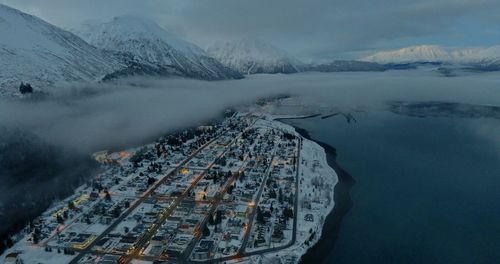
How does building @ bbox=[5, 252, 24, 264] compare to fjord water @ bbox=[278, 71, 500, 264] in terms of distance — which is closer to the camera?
building @ bbox=[5, 252, 24, 264]

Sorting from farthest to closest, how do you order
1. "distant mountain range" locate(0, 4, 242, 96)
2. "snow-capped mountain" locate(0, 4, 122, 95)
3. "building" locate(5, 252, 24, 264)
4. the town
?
"distant mountain range" locate(0, 4, 242, 96), "snow-capped mountain" locate(0, 4, 122, 95), the town, "building" locate(5, 252, 24, 264)

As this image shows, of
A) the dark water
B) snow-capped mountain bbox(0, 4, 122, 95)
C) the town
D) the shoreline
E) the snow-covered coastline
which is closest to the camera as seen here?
the snow-covered coastline

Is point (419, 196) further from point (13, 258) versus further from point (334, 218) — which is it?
point (13, 258)

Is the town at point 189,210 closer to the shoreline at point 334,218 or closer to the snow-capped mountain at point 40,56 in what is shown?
the shoreline at point 334,218

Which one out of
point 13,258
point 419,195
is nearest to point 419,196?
point 419,195

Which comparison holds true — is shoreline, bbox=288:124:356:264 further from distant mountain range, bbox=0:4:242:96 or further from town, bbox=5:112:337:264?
distant mountain range, bbox=0:4:242:96

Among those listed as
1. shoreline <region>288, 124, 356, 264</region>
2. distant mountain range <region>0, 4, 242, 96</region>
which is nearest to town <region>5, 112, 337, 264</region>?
shoreline <region>288, 124, 356, 264</region>

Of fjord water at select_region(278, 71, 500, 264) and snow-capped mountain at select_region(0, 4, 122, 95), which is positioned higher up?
snow-capped mountain at select_region(0, 4, 122, 95)

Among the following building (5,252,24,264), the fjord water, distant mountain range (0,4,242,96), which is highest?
distant mountain range (0,4,242,96)
